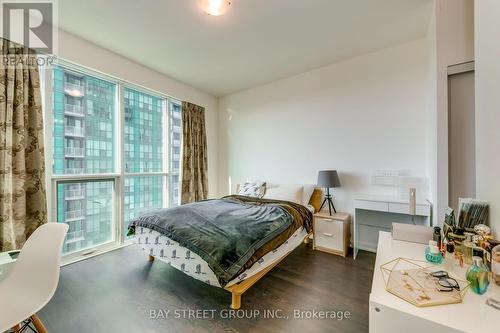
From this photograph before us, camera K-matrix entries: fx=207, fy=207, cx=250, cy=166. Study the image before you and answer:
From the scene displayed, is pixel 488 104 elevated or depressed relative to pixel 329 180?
Result: elevated

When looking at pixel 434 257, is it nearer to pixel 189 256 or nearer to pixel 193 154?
pixel 189 256

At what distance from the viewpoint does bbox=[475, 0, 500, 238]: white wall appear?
A: 109 cm

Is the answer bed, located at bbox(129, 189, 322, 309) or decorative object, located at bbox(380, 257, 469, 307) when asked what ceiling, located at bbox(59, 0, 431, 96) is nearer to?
bed, located at bbox(129, 189, 322, 309)

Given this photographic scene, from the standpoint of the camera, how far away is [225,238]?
182cm

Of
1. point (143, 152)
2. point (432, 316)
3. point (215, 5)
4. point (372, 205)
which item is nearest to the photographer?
point (432, 316)

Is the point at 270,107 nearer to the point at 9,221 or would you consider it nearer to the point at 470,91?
the point at 470,91

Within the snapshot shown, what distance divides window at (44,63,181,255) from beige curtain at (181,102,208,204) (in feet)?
Answer: 0.79

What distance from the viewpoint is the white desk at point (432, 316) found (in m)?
0.71

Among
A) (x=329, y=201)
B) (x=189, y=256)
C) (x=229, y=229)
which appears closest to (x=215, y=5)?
(x=229, y=229)

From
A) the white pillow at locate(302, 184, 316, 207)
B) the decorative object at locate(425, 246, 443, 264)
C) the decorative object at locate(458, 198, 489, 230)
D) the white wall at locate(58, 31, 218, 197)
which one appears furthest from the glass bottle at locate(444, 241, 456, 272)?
the white wall at locate(58, 31, 218, 197)

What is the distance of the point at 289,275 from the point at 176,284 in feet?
3.92

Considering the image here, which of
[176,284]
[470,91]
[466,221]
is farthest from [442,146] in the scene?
[176,284]

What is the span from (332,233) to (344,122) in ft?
5.39

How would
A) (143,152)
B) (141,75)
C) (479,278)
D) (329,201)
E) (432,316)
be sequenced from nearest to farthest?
(432,316)
(479,278)
(329,201)
(141,75)
(143,152)
